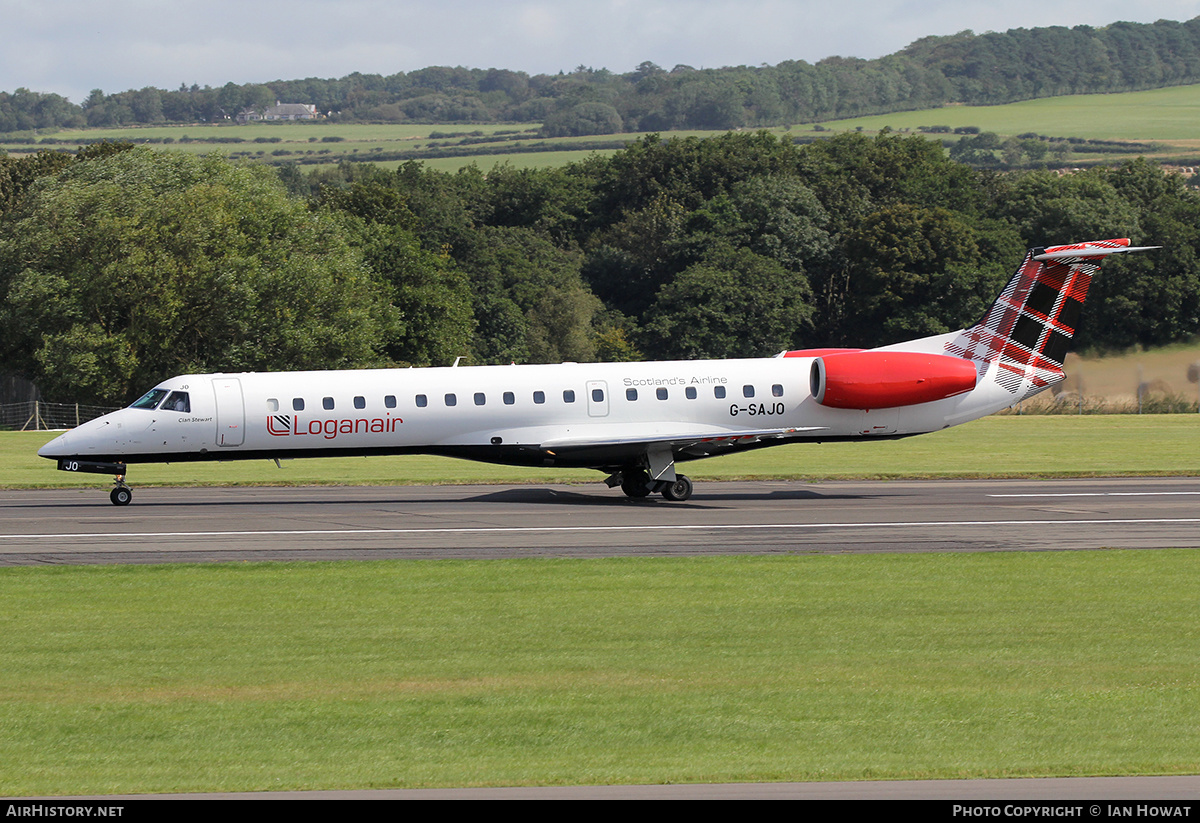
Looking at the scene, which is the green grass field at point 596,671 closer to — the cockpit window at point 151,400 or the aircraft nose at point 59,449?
the aircraft nose at point 59,449

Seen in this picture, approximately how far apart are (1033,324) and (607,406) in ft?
34.3

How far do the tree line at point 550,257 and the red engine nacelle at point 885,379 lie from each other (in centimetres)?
→ 3012

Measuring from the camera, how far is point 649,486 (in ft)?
99.7

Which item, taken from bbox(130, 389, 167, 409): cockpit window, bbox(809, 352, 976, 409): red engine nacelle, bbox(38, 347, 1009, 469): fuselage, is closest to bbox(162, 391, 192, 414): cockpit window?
bbox(38, 347, 1009, 469): fuselage

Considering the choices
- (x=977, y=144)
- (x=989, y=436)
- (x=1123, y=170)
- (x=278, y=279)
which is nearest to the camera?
(x=989, y=436)

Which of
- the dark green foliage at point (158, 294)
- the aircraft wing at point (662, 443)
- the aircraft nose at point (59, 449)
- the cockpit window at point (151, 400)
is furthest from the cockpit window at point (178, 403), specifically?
the dark green foliage at point (158, 294)

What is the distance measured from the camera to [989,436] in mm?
52094

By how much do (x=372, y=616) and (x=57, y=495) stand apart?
1907 cm

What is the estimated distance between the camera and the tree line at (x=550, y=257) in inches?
2569

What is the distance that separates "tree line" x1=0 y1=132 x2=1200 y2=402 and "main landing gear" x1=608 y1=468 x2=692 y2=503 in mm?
34919

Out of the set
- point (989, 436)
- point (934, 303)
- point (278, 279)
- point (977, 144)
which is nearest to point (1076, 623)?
point (989, 436)

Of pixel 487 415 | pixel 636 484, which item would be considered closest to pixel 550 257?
pixel 636 484
